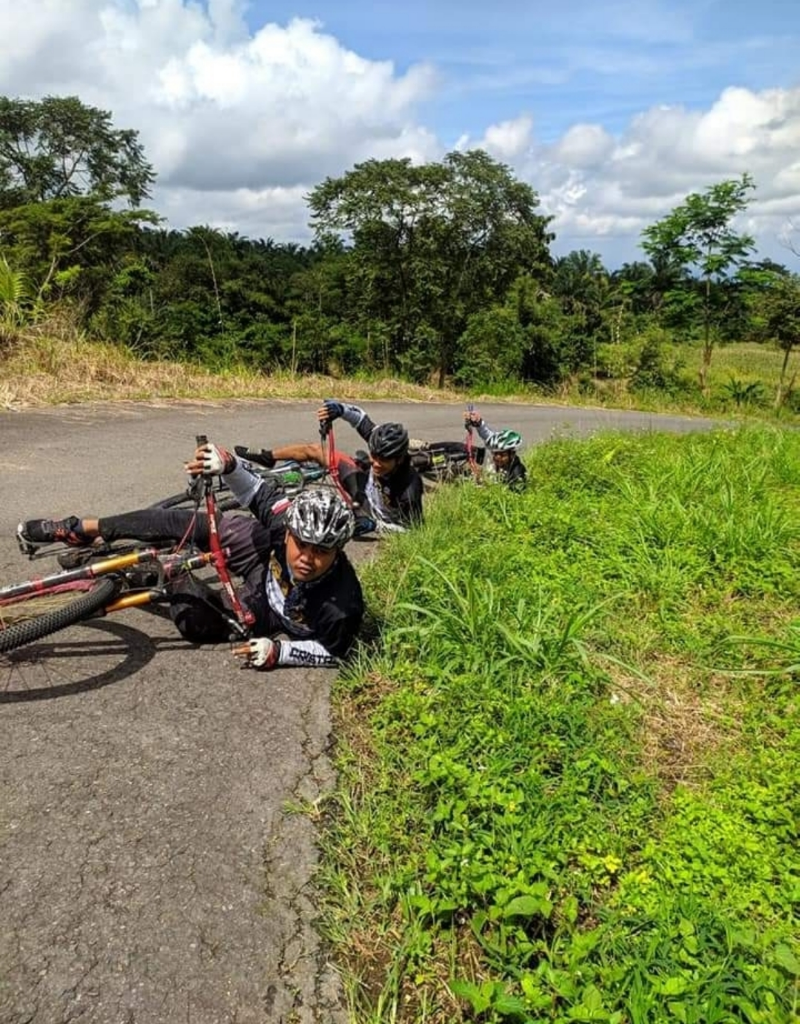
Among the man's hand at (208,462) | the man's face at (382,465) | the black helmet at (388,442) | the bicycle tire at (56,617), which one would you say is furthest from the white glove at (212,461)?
the man's face at (382,465)

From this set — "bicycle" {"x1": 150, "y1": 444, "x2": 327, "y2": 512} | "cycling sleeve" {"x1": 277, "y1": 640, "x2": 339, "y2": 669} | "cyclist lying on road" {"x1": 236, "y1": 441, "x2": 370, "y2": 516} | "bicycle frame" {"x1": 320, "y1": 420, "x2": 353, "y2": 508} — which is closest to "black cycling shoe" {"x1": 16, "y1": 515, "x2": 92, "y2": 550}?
"bicycle" {"x1": 150, "y1": 444, "x2": 327, "y2": 512}

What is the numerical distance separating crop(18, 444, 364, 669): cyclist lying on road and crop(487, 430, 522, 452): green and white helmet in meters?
3.17

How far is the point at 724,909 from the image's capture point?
2.26m

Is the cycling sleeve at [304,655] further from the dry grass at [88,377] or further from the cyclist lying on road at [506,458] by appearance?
the dry grass at [88,377]

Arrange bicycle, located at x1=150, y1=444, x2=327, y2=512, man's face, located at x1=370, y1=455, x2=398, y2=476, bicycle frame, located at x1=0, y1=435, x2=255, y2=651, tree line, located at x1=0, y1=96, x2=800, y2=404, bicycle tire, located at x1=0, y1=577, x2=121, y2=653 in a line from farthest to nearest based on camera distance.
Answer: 1. tree line, located at x1=0, y1=96, x2=800, y2=404
2. man's face, located at x1=370, y1=455, x2=398, y2=476
3. bicycle, located at x1=150, y1=444, x2=327, y2=512
4. bicycle frame, located at x1=0, y1=435, x2=255, y2=651
5. bicycle tire, located at x1=0, y1=577, x2=121, y2=653

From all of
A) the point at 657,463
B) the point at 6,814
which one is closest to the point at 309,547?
the point at 6,814

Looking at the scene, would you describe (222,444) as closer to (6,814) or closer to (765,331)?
(6,814)

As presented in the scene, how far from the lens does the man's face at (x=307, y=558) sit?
Answer: 340 centimetres

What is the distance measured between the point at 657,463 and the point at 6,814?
644cm

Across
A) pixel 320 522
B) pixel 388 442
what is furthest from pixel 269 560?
pixel 388 442

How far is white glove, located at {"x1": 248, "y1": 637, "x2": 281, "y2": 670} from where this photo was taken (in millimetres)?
3545

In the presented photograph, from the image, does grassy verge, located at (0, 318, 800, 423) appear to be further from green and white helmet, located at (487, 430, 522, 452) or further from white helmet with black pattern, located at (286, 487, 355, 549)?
white helmet with black pattern, located at (286, 487, 355, 549)

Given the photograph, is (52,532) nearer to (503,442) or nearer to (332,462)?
(332,462)

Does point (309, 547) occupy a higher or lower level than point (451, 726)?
higher
